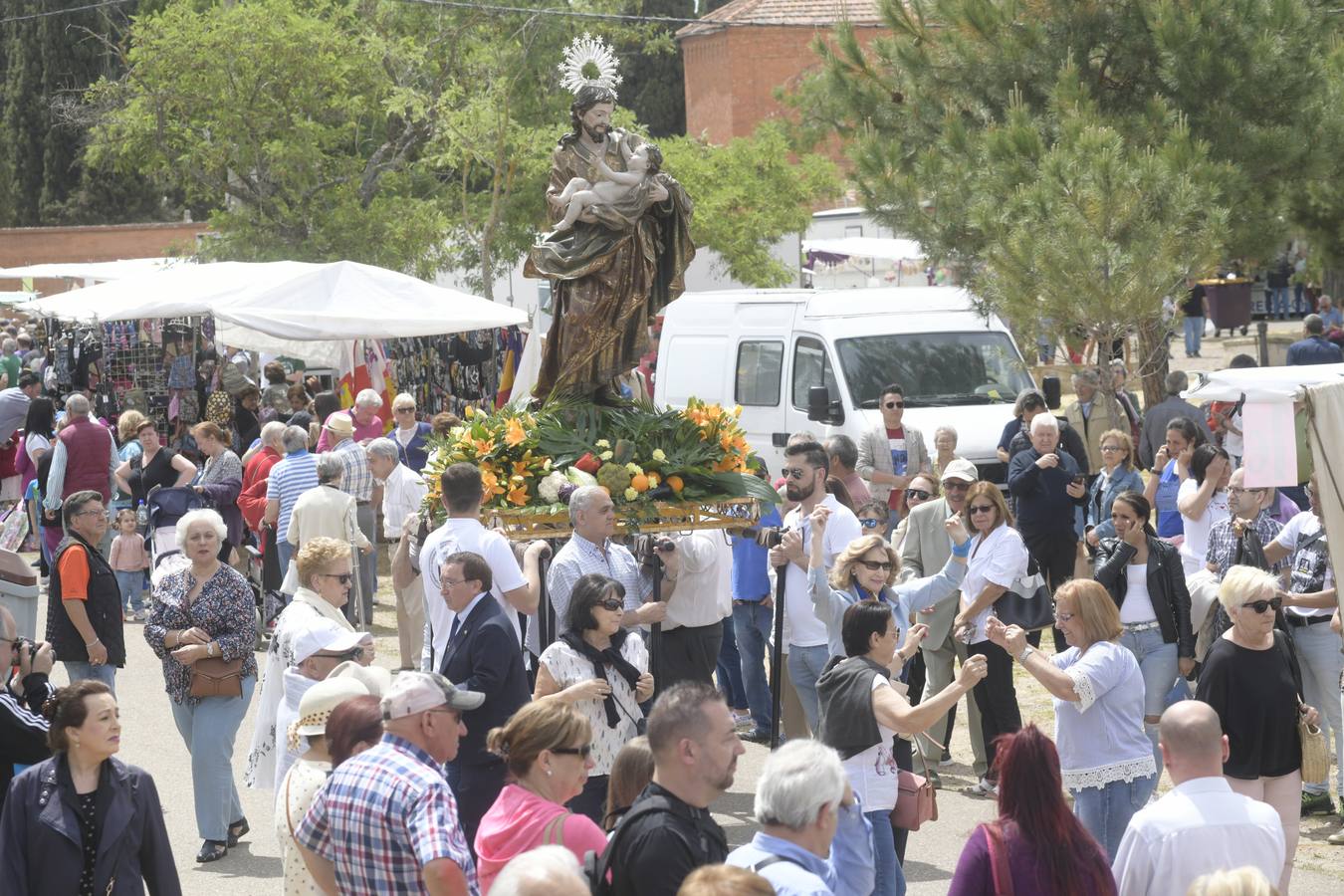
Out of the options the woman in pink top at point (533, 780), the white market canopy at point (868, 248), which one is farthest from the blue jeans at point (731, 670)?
the white market canopy at point (868, 248)

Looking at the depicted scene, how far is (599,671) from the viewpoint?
290 inches

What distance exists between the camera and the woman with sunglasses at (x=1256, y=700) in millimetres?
7441

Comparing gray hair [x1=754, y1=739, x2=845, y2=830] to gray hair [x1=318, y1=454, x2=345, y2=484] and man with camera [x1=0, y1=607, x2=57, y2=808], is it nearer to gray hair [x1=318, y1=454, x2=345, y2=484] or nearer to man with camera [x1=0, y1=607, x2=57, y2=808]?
man with camera [x1=0, y1=607, x2=57, y2=808]

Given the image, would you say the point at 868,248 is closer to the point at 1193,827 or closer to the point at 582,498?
the point at 582,498

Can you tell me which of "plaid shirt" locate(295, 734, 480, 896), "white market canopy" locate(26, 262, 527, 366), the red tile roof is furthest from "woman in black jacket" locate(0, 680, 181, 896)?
the red tile roof

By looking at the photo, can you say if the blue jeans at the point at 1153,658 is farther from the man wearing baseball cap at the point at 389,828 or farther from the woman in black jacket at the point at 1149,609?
the man wearing baseball cap at the point at 389,828

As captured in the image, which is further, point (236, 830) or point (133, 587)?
point (133, 587)

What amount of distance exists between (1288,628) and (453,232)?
2324cm

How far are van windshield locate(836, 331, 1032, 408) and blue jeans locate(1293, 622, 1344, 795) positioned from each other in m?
6.81

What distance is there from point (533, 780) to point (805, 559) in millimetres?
4163

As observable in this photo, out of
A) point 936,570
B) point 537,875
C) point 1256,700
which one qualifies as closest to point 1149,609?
point 1256,700

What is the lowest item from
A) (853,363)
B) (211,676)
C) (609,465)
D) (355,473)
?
(211,676)

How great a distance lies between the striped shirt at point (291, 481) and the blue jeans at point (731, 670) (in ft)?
11.8

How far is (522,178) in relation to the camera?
29.6 metres
